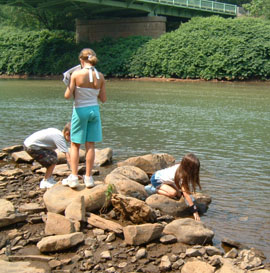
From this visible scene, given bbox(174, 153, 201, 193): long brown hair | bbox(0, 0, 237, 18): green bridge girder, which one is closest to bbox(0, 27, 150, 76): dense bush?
bbox(0, 0, 237, 18): green bridge girder

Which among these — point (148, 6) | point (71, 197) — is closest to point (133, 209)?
point (71, 197)

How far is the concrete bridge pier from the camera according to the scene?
1840 inches

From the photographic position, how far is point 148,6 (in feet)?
155

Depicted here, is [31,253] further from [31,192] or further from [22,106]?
[22,106]

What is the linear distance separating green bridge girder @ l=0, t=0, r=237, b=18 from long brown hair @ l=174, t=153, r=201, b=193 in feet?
117

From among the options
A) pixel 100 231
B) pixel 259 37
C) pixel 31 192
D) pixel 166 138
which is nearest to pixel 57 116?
pixel 166 138

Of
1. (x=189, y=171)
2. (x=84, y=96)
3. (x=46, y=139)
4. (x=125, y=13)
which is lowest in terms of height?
(x=189, y=171)

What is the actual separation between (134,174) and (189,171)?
1618 millimetres

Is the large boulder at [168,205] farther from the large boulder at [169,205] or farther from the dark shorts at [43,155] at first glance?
the dark shorts at [43,155]

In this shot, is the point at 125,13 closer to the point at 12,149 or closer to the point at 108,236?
the point at 12,149

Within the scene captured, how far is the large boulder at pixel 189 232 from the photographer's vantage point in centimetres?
533

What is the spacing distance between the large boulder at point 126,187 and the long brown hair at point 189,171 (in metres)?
0.68

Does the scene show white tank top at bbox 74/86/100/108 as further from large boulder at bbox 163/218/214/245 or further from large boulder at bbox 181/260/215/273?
large boulder at bbox 181/260/215/273

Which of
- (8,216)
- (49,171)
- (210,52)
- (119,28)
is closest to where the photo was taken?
(8,216)
